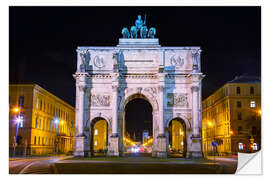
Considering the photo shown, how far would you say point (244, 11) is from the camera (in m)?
21.5

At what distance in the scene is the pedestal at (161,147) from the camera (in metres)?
35.0

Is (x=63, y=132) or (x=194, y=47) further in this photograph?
(x=63, y=132)

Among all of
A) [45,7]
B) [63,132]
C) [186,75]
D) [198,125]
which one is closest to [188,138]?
[198,125]

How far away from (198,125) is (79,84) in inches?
508

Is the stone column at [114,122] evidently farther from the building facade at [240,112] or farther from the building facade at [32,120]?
the building facade at [240,112]

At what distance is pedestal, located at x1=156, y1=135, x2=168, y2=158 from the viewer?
3497 centimetres

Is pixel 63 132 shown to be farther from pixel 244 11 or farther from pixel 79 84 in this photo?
pixel 244 11

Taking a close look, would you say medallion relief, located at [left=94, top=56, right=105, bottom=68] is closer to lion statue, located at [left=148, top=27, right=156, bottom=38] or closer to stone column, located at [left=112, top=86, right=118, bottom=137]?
stone column, located at [left=112, top=86, right=118, bottom=137]

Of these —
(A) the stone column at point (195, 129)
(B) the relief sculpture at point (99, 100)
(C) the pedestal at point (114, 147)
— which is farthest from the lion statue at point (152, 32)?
(C) the pedestal at point (114, 147)

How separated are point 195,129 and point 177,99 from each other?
12.1ft

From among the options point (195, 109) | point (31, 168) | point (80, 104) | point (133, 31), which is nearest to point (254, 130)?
point (195, 109)

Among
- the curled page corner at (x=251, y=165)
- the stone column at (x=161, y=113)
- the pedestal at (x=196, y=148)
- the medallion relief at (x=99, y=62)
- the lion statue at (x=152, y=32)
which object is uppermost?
the lion statue at (x=152, y=32)

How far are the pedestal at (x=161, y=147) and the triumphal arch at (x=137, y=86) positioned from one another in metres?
0.70

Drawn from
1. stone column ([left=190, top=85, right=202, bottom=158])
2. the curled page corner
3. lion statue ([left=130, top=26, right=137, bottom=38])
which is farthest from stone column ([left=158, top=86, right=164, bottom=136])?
the curled page corner
